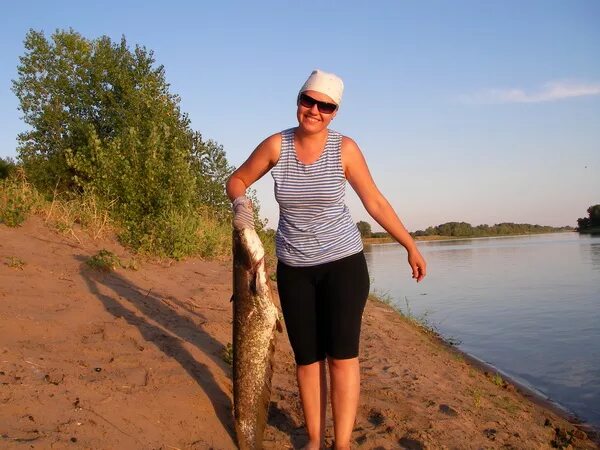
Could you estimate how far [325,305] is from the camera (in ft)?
11.9

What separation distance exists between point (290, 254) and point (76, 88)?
1367 centimetres

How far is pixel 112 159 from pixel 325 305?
29.4 feet

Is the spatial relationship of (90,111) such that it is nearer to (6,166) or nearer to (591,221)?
(6,166)

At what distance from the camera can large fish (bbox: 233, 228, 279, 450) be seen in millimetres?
3703

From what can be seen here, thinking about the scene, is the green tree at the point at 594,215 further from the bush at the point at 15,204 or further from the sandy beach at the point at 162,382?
the bush at the point at 15,204

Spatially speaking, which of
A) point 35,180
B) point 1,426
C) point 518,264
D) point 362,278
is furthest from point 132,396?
point 518,264

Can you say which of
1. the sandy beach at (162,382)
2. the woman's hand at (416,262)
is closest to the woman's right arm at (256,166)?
the woman's hand at (416,262)

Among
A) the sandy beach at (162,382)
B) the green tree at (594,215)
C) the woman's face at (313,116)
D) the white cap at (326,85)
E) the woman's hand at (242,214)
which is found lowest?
the sandy beach at (162,382)

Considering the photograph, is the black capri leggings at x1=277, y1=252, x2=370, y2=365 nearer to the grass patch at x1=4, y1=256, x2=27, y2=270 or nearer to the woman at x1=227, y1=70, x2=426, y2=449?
the woman at x1=227, y1=70, x2=426, y2=449

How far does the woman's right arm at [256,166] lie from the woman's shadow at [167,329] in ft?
5.48

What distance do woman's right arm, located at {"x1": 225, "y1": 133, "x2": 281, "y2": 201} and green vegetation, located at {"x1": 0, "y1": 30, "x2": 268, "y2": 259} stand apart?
→ 22.0ft

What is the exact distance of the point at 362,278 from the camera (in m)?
3.63

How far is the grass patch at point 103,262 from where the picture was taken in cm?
762

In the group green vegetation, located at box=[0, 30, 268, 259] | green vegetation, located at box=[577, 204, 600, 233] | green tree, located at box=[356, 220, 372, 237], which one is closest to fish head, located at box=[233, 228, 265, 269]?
green vegetation, located at box=[0, 30, 268, 259]
